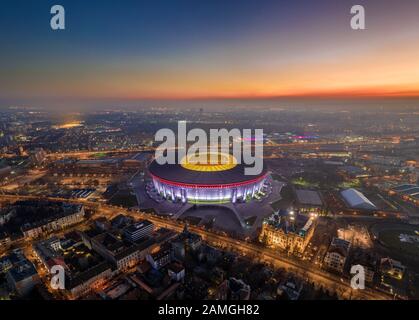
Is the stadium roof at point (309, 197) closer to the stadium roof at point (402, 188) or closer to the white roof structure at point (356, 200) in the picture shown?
the white roof structure at point (356, 200)

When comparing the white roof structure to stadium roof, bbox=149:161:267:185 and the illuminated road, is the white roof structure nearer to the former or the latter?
stadium roof, bbox=149:161:267:185

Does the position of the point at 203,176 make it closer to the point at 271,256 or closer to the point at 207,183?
the point at 207,183

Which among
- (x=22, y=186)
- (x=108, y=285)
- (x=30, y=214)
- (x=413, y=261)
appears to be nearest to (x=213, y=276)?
(x=108, y=285)

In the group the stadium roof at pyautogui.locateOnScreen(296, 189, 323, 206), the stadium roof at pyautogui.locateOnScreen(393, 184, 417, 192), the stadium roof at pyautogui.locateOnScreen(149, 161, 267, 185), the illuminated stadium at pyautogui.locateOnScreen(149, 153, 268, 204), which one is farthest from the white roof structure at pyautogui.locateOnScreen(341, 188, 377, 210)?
the stadium roof at pyautogui.locateOnScreen(149, 161, 267, 185)

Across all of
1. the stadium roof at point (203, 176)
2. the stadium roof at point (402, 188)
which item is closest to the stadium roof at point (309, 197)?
the stadium roof at point (203, 176)

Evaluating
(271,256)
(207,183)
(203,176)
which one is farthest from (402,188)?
(203,176)

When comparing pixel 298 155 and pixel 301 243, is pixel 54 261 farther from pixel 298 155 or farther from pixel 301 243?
pixel 298 155
